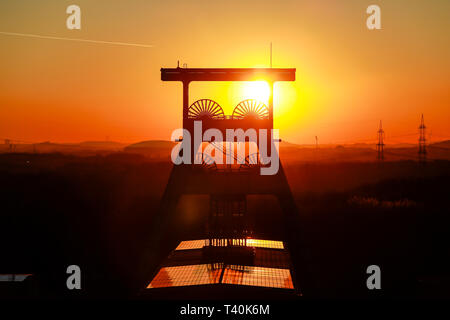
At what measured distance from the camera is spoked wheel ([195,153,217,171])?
44.9 ft

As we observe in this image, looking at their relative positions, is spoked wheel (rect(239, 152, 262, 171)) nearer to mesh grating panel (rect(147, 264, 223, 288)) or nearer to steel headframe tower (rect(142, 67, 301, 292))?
steel headframe tower (rect(142, 67, 301, 292))

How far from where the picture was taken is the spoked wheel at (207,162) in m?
13.7

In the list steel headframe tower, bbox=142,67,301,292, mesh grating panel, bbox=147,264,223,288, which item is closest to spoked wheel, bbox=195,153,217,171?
steel headframe tower, bbox=142,67,301,292

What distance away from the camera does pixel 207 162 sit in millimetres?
13695

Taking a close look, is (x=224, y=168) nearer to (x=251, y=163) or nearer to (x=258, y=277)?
(x=251, y=163)

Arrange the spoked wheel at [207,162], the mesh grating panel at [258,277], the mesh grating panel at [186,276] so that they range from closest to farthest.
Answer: the mesh grating panel at [258,277] < the mesh grating panel at [186,276] < the spoked wheel at [207,162]

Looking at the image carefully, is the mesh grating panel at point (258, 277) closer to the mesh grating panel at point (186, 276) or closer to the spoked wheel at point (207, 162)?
the mesh grating panel at point (186, 276)

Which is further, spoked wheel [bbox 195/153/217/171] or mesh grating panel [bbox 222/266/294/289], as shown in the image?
spoked wheel [bbox 195/153/217/171]

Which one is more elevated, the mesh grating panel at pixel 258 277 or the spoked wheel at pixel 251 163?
the spoked wheel at pixel 251 163

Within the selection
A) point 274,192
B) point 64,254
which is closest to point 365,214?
point 274,192

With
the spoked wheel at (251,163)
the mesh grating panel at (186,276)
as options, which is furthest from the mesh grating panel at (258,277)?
the spoked wheel at (251,163)

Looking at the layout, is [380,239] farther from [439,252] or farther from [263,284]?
[263,284]
